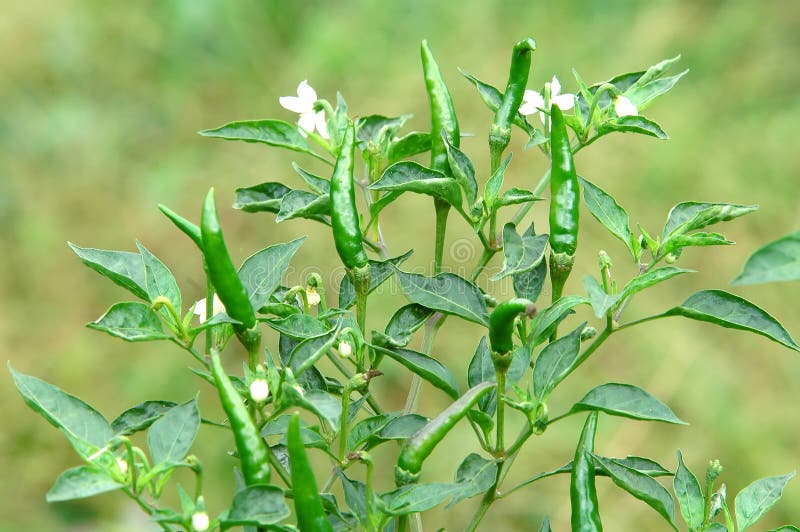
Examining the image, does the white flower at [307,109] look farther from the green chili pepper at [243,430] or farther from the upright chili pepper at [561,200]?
the green chili pepper at [243,430]

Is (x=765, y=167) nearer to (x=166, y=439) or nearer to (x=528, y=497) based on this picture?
(x=528, y=497)

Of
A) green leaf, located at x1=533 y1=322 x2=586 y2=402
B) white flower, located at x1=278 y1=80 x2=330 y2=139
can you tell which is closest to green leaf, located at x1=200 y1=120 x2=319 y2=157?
white flower, located at x1=278 y1=80 x2=330 y2=139

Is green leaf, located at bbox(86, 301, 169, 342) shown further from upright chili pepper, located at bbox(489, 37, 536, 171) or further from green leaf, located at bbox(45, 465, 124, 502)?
upright chili pepper, located at bbox(489, 37, 536, 171)

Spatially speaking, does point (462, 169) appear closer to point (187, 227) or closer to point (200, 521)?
point (187, 227)

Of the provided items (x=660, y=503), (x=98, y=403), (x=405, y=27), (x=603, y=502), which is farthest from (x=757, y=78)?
(x=660, y=503)

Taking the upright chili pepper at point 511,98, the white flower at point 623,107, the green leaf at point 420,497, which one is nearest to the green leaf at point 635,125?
the white flower at point 623,107
